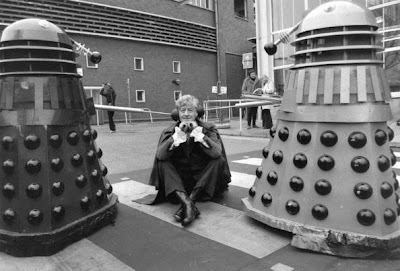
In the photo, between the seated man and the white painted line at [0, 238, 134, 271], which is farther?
the seated man

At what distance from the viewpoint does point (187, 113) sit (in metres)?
3.51

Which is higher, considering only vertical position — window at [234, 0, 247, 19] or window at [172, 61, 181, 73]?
window at [234, 0, 247, 19]

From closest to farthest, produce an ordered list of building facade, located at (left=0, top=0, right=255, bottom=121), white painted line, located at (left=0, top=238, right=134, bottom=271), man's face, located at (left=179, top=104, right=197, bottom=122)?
white painted line, located at (left=0, top=238, right=134, bottom=271)
man's face, located at (left=179, top=104, right=197, bottom=122)
building facade, located at (left=0, top=0, right=255, bottom=121)

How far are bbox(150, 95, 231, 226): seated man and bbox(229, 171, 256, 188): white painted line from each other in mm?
844

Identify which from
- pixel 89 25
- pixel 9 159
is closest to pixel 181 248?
pixel 9 159

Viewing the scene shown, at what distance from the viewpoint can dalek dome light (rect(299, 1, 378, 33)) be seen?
2525 mm

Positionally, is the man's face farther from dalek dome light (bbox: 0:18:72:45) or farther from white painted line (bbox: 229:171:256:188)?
white painted line (bbox: 229:171:256:188)

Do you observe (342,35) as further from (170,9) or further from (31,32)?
(170,9)

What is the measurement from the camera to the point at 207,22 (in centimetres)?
2630

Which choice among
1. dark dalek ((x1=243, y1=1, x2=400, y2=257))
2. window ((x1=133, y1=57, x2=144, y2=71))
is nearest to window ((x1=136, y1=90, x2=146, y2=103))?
window ((x1=133, y1=57, x2=144, y2=71))

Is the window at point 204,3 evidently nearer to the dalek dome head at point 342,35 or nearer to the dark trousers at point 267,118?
the dark trousers at point 267,118

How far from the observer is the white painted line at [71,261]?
2479 mm

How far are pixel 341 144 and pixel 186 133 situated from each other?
1.45 m

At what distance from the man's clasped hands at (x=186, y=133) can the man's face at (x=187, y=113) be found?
7 centimetres
